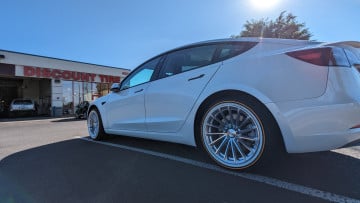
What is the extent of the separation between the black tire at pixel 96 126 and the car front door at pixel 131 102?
0.41m

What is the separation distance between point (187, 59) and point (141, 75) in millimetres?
1023

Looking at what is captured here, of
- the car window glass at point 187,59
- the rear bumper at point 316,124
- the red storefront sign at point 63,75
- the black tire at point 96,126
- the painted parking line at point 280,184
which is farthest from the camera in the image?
the red storefront sign at point 63,75

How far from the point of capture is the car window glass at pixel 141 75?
4.00 meters

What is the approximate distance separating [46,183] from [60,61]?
1963 centimetres

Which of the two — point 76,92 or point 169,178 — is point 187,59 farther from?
point 76,92

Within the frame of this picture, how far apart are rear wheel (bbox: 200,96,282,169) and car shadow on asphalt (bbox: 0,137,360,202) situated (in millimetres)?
224

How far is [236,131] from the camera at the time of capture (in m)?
2.82

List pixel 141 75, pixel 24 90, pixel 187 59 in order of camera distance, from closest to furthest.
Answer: pixel 187 59 < pixel 141 75 < pixel 24 90

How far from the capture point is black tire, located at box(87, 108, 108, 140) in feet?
16.4

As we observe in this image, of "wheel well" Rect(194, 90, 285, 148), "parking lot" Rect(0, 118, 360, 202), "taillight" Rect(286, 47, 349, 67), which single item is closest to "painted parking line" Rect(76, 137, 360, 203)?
"parking lot" Rect(0, 118, 360, 202)

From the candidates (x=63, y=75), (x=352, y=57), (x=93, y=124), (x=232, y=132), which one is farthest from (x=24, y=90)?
(x=352, y=57)

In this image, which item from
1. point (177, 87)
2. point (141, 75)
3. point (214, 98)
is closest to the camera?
point (214, 98)

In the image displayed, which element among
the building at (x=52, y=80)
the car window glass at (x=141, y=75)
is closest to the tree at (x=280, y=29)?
the building at (x=52, y=80)

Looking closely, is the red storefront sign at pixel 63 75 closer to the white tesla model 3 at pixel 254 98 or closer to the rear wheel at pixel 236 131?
the white tesla model 3 at pixel 254 98
